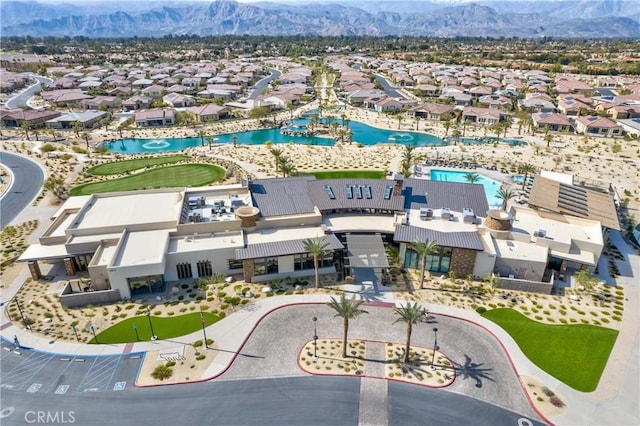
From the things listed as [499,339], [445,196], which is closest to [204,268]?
[499,339]

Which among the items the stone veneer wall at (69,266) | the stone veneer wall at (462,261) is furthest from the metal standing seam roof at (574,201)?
the stone veneer wall at (69,266)

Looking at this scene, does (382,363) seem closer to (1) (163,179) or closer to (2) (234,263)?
(2) (234,263)

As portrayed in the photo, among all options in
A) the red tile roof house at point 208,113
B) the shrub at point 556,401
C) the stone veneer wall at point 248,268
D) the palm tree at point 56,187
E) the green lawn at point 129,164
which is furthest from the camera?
the red tile roof house at point 208,113

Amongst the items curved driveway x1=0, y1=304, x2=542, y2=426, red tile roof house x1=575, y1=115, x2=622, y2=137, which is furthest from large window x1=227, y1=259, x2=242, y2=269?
red tile roof house x1=575, y1=115, x2=622, y2=137

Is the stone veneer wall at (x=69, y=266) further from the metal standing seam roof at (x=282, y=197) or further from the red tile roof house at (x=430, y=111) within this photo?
the red tile roof house at (x=430, y=111)

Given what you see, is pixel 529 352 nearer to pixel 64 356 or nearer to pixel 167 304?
pixel 167 304

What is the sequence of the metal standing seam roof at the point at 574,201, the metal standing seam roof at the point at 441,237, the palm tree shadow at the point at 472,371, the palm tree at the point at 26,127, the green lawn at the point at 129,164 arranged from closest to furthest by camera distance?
the palm tree shadow at the point at 472,371 < the metal standing seam roof at the point at 441,237 < the metal standing seam roof at the point at 574,201 < the green lawn at the point at 129,164 < the palm tree at the point at 26,127

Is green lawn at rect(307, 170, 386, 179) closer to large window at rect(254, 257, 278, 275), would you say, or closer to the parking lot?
large window at rect(254, 257, 278, 275)
